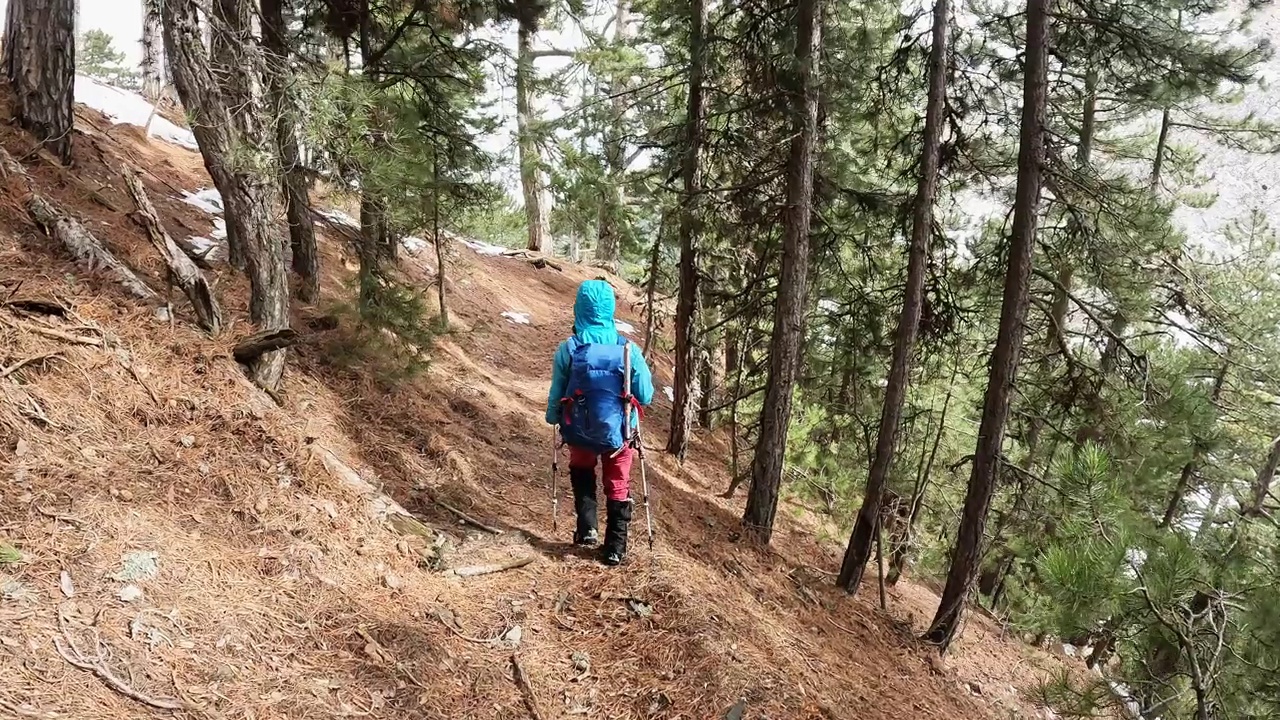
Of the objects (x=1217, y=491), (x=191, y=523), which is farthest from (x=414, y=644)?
(x=1217, y=491)

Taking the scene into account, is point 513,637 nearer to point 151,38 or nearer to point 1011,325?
point 151,38

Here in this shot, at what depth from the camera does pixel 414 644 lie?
3.76m

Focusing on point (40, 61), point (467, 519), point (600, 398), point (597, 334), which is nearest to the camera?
point (600, 398)

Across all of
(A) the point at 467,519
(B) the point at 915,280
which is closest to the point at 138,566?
(A) the point at 467,519

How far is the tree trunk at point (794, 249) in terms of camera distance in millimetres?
6691

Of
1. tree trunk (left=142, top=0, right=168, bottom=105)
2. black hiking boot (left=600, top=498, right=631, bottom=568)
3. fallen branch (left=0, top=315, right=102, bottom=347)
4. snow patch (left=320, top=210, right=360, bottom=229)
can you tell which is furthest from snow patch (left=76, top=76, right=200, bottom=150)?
black hiking boot (left=600, top=498, right=631, bottom=568)

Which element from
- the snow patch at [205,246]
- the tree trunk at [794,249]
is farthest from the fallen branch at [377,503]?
the tree trunk at [794,249]

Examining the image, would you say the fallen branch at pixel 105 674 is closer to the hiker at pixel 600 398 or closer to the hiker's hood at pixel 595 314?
the hiker at pixel 600 398

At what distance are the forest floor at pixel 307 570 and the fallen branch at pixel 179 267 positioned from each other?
18 centimetres

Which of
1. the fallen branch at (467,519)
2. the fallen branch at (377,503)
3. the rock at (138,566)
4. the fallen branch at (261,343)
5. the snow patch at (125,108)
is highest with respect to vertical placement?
the snow patch at (125,108)

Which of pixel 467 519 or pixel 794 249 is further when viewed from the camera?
pixel 794 249

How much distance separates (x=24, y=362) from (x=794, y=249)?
5.87 meters

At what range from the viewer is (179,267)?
16.5 ft

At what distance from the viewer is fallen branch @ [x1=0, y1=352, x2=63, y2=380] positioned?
380 centimetres
